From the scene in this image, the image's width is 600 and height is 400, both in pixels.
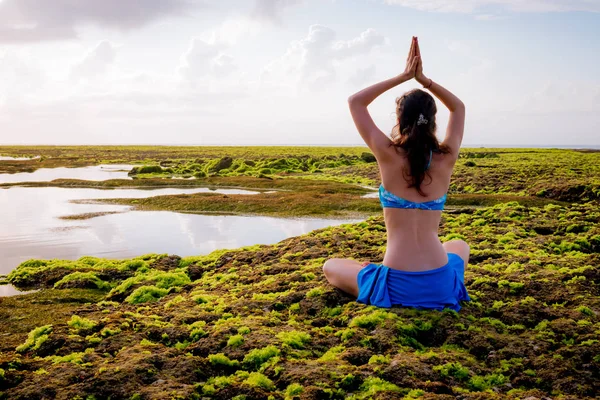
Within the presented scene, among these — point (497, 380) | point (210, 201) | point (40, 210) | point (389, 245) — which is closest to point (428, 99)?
point (389, 245)

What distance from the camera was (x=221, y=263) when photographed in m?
12.6

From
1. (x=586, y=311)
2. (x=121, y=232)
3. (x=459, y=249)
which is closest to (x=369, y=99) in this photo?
(x=459, y=249)

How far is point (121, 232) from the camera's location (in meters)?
20.3

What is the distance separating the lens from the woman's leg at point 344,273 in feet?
25.0

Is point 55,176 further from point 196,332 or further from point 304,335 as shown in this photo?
point 304,335

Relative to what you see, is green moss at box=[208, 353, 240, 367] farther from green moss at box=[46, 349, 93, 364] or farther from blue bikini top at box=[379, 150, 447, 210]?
blue bikini top at box=[379, 150, 447, 210]

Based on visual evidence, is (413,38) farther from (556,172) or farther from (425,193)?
(556,172)

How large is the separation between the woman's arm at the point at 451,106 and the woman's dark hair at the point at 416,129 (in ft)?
1.54

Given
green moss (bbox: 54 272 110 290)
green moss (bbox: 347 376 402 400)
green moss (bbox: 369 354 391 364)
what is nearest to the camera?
green moss (bbox: 347 376 402 400)

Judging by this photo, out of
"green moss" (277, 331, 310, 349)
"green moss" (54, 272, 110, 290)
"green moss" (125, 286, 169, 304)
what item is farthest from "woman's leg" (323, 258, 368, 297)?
"green moss" (54, 272, 110, 290)

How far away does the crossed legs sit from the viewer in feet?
25.0

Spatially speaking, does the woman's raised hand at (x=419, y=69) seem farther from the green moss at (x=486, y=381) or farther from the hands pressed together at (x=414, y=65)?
the green moss at (x=486, y=381)

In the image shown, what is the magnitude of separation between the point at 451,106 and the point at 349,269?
9.26ft

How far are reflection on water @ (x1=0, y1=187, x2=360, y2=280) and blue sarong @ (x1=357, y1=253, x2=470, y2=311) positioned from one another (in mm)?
9944
